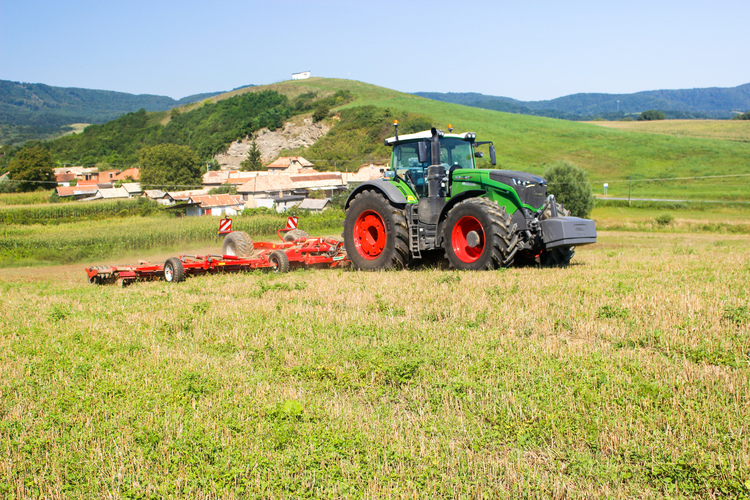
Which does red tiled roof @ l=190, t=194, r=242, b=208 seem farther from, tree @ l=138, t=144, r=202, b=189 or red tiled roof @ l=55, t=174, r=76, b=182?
red tiled roof @ l=55, t=174, r=76, b=182

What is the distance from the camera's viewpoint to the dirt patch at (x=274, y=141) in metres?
113

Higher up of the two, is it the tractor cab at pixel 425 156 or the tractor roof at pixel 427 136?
the tractor roof at pixel 427 136

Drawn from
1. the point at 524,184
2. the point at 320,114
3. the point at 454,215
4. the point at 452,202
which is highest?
the point at 320,114

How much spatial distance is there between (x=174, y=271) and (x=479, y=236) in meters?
6.71

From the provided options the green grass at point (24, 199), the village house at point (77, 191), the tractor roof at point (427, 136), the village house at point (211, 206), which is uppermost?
the village house at point (77, 191)

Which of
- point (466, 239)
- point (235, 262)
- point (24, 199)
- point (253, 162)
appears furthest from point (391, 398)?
point (253, 162)

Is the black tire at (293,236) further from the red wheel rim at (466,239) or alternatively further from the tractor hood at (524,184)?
the tractor hood at (524,184)

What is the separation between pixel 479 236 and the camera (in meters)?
11.5

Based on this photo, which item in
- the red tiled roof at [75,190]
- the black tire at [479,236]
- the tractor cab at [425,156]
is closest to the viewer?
the black tire at [479,236]

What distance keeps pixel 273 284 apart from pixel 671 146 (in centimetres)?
8499

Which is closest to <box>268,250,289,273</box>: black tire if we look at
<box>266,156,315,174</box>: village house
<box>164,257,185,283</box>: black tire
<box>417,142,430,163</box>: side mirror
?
<box>164,257,185,283</box>: black tire

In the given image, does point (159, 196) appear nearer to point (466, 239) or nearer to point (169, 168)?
point (169, 168)

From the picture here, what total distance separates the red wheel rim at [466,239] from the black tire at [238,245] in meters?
5.73

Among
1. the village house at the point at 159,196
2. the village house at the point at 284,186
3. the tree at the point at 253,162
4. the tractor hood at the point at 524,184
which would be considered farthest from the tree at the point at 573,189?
the tree at the point at 253,162
